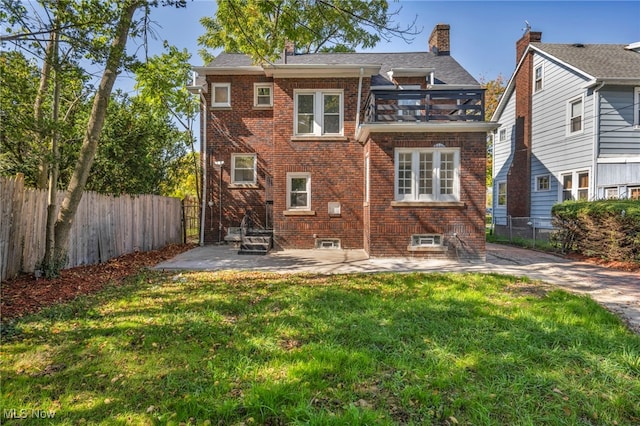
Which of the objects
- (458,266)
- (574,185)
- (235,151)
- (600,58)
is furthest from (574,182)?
(235,151)

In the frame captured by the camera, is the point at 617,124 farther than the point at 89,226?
Yes

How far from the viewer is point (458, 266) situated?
8.01m

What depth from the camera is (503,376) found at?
296cm

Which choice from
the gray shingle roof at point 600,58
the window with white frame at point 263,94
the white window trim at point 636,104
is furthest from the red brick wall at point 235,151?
the white window trim at point 636,104

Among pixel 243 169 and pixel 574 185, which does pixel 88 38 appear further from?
pixel 574 185

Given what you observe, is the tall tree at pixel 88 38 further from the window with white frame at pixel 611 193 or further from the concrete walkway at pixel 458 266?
the window with white frame at pixel 611 193

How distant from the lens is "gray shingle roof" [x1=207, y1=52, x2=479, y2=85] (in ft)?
41.2

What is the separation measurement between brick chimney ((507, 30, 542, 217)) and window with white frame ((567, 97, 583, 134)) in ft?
7.49

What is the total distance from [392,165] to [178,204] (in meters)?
8.97

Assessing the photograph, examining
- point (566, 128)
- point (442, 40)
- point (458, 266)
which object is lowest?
point (458, 266)

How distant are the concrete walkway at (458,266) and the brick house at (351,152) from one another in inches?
28.5

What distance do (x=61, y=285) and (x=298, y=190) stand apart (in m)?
6.87

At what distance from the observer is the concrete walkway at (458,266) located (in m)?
5.96

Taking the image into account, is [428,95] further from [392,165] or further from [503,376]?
[503,376]
